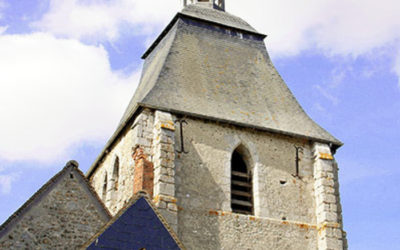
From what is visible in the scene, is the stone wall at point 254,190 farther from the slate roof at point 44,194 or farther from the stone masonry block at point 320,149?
the slate roof at point 44,194

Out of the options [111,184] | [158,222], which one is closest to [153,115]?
[111,184]

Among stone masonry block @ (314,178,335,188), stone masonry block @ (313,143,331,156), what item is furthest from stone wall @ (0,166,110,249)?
stone masonry block @ (313,143,331,156)

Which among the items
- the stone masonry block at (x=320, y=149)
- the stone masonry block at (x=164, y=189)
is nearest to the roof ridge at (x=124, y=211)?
the stone masonry block at (x=164, y=189)

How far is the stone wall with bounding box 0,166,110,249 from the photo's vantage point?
9.00 metres

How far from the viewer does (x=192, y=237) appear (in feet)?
45.2

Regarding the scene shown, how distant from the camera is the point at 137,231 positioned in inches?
298

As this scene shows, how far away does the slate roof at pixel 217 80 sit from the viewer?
51.1 feet

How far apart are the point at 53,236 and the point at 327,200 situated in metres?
7.65

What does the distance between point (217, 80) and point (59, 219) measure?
807 centimetres

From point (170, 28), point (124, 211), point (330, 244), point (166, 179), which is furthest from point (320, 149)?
point (124, 211)

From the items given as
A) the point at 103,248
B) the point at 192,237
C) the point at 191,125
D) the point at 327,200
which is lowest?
the point at 103,248

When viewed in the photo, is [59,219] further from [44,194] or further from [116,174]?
[116,174]

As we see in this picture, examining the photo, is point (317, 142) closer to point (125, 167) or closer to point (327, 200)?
point (327, 200)

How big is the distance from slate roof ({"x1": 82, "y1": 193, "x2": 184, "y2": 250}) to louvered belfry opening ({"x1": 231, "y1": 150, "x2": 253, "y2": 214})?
712 cm
